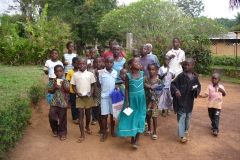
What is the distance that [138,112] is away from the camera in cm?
405

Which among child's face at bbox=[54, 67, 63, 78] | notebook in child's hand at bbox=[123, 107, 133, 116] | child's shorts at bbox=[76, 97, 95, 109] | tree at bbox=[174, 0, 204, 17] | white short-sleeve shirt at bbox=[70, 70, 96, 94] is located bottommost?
notebook in child's hand at bbox=[123, 107, 133, 116]

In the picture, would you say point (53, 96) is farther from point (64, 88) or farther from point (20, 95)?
point (20, 95)

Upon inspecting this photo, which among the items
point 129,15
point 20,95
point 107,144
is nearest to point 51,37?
point 129,15

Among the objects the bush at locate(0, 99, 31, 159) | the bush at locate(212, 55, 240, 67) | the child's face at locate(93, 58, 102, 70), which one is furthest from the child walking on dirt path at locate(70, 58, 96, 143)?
the bush at locate(212, 55, 240, 67)

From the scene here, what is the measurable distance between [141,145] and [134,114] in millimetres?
594

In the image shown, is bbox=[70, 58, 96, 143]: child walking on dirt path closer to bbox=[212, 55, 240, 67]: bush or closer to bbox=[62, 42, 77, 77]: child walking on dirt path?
bbox=[62, 42, 77, 77]: child walking on dirt path

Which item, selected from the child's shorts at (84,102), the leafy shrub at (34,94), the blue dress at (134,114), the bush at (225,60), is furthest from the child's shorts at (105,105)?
the bush at (225,60)

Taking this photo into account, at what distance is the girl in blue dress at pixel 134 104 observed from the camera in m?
3.97

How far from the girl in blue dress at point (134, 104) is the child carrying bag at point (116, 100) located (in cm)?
27

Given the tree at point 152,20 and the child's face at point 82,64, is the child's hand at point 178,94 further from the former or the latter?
the tree at point 152,20

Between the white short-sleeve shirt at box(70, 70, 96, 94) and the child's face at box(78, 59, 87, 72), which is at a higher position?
the child's face at box(78, 59, 87, 72)

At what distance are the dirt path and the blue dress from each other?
34cm

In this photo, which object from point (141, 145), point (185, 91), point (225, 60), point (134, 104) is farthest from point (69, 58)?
point (225, 60)

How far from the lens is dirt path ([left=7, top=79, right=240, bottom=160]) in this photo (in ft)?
12.6
